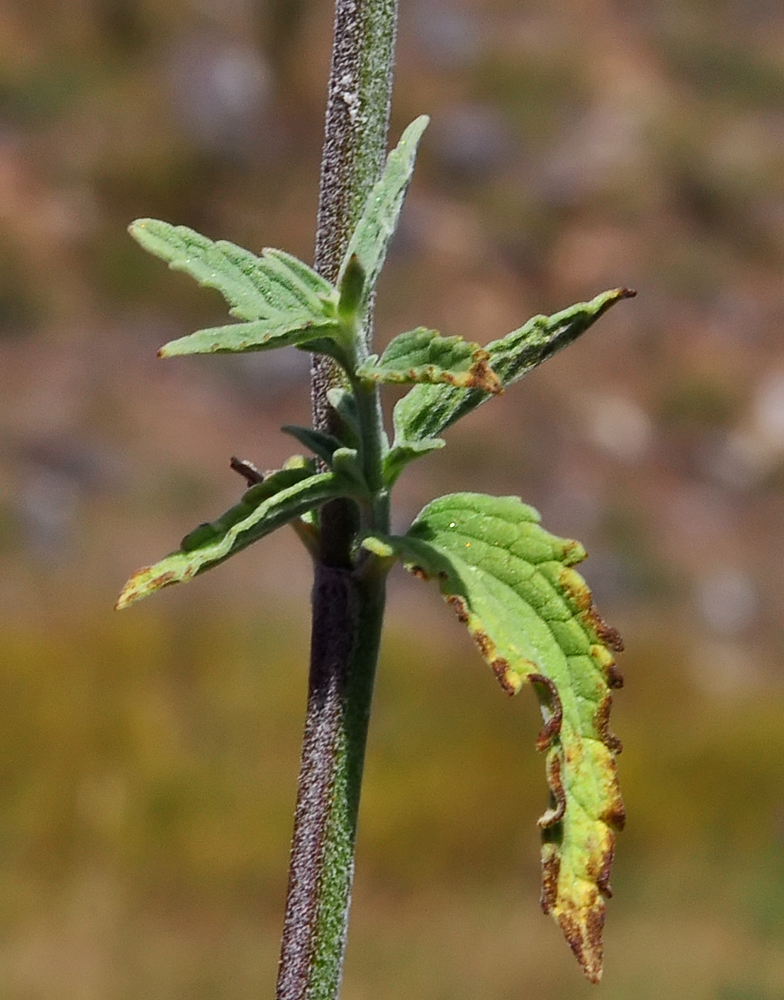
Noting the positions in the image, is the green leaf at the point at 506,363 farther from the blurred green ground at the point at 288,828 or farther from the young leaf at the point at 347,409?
the blurred green ground at the point at 288,828

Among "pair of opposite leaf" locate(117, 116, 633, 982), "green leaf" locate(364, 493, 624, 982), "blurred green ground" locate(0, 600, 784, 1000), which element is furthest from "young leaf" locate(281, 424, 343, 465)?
"blurred green ground" locate(0, 600, 784, 1000)

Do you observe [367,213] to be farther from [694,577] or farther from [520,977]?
[694,577]

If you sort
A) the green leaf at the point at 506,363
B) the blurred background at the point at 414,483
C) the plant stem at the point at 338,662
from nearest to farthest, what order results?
the plant stem at the point at 338,662 < the green leaf at the point at 506,363 < the blurred background at the point at 414,483

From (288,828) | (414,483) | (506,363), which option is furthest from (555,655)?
(414,483)

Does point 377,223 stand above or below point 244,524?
above

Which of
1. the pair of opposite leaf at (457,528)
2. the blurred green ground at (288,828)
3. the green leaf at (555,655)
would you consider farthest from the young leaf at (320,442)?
the blurred green ground at (288,828)

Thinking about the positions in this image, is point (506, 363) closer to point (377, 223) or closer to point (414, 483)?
point (377, 223)

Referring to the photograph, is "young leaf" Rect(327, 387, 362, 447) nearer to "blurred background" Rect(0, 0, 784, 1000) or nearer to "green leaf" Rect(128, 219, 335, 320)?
"green leaf" Rect(128, 219, 335, 320)

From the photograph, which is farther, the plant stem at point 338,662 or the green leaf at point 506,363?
the green leaf at point 506,363

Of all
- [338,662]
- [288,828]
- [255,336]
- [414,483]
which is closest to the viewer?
[255,336]
